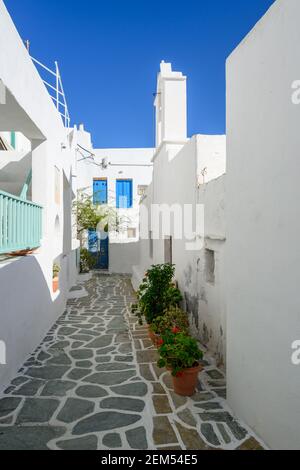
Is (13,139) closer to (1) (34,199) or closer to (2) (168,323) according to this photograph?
(1) (34,199)

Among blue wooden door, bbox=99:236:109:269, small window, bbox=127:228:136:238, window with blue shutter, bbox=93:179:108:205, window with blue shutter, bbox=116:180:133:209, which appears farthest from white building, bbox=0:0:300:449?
window with blue shutter, bbox=116:180:133:209

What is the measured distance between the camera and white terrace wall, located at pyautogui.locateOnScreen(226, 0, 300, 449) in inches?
121

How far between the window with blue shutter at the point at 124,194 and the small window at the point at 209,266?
1449 centimetres

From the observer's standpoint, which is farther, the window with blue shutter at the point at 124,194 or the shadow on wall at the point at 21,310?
the window with blue shutter at the point at 124,194

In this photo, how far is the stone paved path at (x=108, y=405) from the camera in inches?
143

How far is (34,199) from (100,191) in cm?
1300

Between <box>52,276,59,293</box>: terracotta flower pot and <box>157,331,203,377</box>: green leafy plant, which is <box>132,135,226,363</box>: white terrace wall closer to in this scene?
<box>157,331,203,377</box>: green leafy plant

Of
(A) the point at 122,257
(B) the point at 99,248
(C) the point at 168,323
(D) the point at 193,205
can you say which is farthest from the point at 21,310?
(B) the point at 99,248

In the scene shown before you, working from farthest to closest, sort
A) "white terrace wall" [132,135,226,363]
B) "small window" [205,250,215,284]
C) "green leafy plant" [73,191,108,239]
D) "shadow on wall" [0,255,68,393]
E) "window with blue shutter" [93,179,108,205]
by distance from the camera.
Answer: "window with blue shutter" [93,179,108,205], "green leafy plant" [73,191,108,239], "small window" [205,250,215,284], "white terrace wall" [132,135,226,363], "shadow on wall" [0,255,68,393]

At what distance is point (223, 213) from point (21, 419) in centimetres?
435

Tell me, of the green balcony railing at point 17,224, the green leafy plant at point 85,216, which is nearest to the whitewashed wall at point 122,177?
the green leafy plant at point 85,216

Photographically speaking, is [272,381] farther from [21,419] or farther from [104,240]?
[104,240]

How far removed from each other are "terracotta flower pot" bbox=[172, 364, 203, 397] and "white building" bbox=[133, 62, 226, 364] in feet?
3.29

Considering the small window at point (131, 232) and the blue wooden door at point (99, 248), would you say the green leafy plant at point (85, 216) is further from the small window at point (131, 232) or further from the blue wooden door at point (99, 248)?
the small window at point (131, 232)
